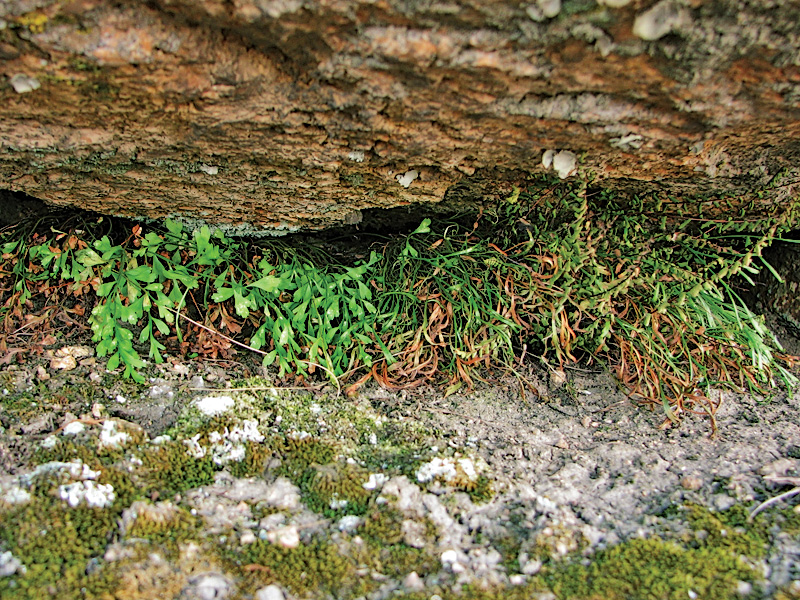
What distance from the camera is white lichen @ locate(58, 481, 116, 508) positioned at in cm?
144

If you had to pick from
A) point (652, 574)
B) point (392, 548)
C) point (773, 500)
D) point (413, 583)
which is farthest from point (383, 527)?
point (773, 500)

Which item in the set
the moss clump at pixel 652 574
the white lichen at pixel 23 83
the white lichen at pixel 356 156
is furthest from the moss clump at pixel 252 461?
the white lichen at pixel 23 83

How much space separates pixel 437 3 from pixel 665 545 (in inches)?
56.9

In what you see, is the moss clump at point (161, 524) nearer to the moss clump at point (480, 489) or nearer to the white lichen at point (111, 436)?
the white lichen at point (111, 436)

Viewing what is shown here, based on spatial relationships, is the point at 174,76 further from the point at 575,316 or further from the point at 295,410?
the point at 575,316

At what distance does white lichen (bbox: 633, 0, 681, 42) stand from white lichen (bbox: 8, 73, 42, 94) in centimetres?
153

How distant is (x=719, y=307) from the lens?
255 cm

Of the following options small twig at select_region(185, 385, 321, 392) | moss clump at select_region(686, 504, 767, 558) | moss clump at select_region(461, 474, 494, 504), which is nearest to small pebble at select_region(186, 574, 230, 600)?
moss clump at select_region(461, 474, 494, 504)

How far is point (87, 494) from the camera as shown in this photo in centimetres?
145

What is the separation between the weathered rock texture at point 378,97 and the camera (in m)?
1.34

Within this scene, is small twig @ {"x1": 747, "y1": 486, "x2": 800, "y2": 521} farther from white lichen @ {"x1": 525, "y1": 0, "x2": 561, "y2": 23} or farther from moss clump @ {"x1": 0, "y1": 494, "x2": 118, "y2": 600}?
moss clump @ {"x1": 0, "y1": 494, "x2": 118, "y2": 600}

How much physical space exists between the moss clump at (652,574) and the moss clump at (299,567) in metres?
0.48

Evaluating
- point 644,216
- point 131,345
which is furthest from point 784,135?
point 131,345

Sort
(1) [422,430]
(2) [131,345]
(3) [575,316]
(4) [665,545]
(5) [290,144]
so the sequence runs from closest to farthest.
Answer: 1. (4) [665,545]
2. (5) [290,144]
3. (1) [422,430]
4. (2) [131,345]
5. (3) [575,316]
